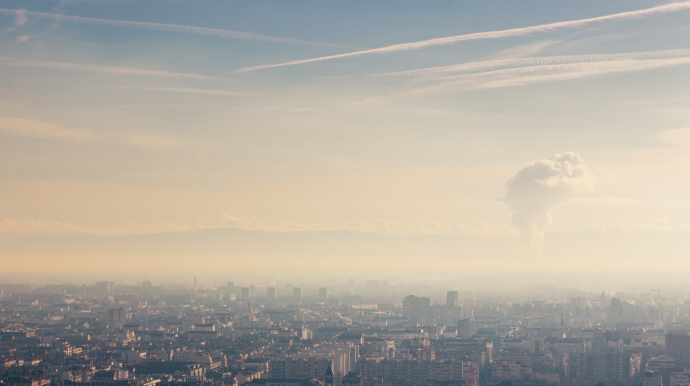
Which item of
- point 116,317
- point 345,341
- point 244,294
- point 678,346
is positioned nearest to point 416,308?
point 116,317

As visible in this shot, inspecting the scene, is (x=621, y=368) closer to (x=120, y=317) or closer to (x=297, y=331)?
(x=297, y=331)

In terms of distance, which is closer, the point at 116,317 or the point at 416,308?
the point at 116,317

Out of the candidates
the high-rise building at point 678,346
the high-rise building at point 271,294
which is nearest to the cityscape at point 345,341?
the high-rise building at point 678,346

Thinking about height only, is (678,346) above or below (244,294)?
below

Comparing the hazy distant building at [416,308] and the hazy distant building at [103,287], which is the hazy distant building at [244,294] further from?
the hazy distant building at [416,308]

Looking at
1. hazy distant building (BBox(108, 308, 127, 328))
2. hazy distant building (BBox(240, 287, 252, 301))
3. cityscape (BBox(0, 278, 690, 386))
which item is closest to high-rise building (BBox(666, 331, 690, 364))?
cityscape (BBox(0, 278, 690, 386))

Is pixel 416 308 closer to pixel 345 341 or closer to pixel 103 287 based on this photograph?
pixel 345 341
